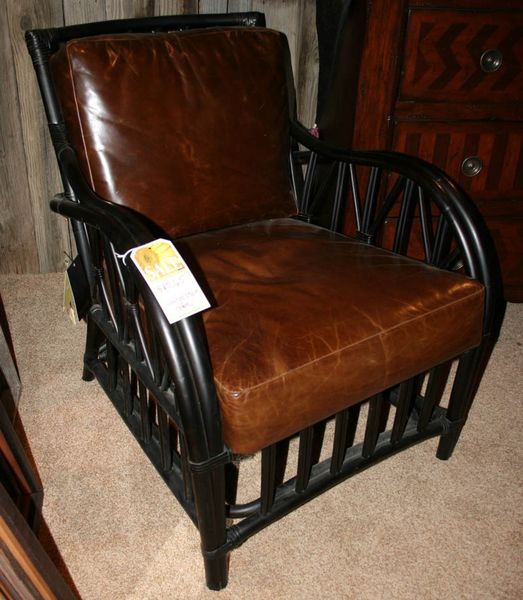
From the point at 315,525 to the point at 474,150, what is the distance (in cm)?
103

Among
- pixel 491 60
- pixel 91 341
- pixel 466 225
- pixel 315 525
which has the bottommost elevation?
pixel 315 525

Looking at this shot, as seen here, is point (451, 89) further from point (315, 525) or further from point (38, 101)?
point (38, 101)

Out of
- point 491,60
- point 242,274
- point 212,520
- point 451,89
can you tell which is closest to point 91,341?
point 242,274

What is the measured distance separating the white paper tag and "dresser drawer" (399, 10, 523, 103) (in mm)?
890

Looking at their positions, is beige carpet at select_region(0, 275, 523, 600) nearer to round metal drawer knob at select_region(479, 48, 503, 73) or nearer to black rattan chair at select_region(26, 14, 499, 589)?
black rattan chair at select_region(26, 14, 499, 589)

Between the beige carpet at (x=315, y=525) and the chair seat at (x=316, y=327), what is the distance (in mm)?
322

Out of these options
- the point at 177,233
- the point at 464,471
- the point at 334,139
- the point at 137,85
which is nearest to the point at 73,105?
the point at 137,85

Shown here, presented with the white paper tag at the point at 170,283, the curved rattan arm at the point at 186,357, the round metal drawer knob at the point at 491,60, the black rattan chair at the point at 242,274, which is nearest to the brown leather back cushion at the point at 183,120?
the black rattan chair at the point at 242,274

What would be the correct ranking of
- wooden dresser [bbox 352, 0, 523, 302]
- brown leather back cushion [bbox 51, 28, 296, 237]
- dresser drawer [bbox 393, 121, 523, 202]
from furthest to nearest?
dresser drawer [bbox 393, 121, 523, 202], wooden dresser [bbox 352, 0, 523, 302], brown leather back cushion [bbox 51, 28, 296, 237]

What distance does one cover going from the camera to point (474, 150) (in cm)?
137

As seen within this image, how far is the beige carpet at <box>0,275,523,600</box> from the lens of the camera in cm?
89

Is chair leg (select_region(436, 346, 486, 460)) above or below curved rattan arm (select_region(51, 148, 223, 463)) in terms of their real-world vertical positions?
below

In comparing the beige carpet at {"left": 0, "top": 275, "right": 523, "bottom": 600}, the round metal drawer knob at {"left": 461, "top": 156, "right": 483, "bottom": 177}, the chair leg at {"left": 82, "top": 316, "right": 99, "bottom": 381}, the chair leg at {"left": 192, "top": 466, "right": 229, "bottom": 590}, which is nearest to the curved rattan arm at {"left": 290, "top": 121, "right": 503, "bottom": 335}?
the beige carpet at {"left": 0, "top": 275, "right": 523, "bottom": 600}

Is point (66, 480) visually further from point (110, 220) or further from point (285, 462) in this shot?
point (110, 220)
